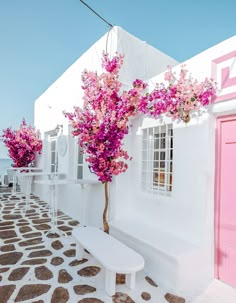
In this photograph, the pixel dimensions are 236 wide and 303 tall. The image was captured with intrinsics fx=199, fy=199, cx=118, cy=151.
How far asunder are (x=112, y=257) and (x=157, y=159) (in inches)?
94.8

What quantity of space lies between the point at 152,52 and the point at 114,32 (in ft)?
4.59

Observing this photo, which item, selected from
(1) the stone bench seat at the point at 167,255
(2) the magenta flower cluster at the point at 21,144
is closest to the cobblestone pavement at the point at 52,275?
(1) the stone bench seat at the point at 167,255

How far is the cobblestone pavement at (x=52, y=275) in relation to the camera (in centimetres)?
279

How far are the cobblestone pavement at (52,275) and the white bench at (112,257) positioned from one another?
0.19 m

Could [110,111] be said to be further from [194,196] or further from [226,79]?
[194,196]

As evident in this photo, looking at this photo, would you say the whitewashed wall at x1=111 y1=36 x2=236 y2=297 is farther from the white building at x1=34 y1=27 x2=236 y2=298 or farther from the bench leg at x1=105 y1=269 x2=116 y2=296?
the bench leg at x1=105 y1=269 x2=116 y2=296

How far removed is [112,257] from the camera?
9.37 feet

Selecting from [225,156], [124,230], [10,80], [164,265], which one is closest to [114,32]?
[225,156]

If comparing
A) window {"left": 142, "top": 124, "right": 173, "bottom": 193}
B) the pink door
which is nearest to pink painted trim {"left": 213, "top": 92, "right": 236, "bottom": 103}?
the pink door

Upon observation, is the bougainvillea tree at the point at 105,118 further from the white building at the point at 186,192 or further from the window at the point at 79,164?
the window at the point at 79,164

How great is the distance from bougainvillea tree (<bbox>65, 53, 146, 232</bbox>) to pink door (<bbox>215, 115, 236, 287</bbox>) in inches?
68.3

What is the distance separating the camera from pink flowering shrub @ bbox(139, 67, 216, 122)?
3.24 m

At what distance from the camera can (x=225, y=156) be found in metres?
3.23

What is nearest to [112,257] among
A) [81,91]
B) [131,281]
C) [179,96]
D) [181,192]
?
[131,281]
